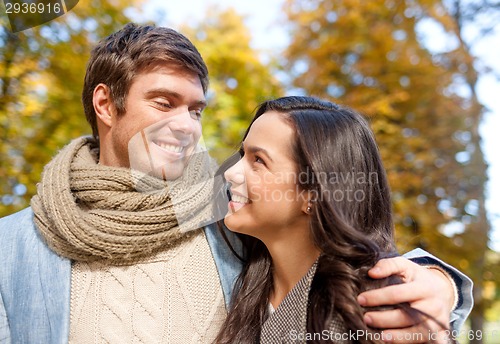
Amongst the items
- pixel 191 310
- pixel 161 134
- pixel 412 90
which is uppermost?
pixel 412 90

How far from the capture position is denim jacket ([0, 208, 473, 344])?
1.38 meters

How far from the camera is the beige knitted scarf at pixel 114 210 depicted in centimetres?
145

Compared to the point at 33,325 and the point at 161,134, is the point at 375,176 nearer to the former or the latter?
the point at 161,134

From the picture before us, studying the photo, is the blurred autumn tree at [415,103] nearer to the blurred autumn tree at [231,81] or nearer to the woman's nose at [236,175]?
the blurred autumn tree at [231,81]

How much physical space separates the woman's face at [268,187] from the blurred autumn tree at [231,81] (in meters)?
2.94

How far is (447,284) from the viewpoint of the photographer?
130cm

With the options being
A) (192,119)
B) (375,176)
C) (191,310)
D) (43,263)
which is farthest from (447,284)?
(43,263)

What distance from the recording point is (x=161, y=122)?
1.62m

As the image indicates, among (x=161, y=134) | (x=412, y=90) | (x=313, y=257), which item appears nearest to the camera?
(x=313, y=257)

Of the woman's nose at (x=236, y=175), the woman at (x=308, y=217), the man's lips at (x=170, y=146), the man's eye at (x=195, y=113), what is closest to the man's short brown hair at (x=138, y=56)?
the man's eye at (x=195, y=113)

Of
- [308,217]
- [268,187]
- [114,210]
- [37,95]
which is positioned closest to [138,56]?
[114,210]

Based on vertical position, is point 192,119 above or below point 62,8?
below

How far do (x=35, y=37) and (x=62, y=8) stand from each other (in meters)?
0.31

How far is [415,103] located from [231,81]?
236 centimetres
